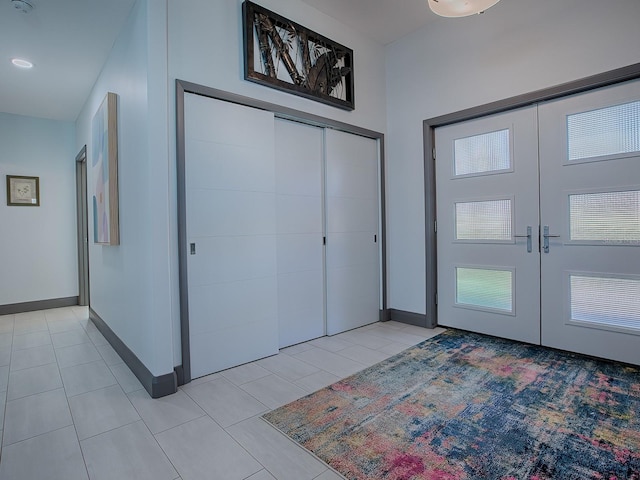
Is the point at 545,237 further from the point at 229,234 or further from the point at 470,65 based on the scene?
the point at 229,234

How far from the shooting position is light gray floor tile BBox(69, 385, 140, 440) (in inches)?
80.5

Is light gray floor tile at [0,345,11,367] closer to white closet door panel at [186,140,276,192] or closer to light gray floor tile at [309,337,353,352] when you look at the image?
white closet door panel at [186,140,276,192]

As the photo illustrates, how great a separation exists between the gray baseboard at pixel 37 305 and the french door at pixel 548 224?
5526 millimetres

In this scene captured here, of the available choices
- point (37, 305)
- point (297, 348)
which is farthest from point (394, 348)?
point (37, 305)

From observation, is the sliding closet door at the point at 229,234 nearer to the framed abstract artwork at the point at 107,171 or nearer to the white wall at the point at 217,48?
the white wall at the point at 217,48

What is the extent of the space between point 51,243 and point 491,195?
19.9 ft

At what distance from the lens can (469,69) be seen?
11.5ft

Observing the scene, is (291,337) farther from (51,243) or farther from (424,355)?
(51,243)

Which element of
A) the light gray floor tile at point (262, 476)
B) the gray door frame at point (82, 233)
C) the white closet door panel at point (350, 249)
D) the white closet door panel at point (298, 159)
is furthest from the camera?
the gray door frame at point (82, 233)

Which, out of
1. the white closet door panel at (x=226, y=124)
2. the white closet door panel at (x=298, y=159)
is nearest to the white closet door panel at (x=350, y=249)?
the white closet door panel at (x=298, y=159)

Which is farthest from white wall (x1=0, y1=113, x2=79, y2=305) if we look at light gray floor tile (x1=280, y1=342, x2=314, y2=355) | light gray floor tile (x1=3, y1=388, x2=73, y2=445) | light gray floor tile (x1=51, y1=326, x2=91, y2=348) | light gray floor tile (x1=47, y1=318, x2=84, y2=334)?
light gray floor tile (x1=280, y1=342, x2=314, y2=355)

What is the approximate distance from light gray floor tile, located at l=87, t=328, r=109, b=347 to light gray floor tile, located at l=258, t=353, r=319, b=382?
1905 mm

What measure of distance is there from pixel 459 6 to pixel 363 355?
271 cm

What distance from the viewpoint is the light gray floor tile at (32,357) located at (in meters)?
3.04
